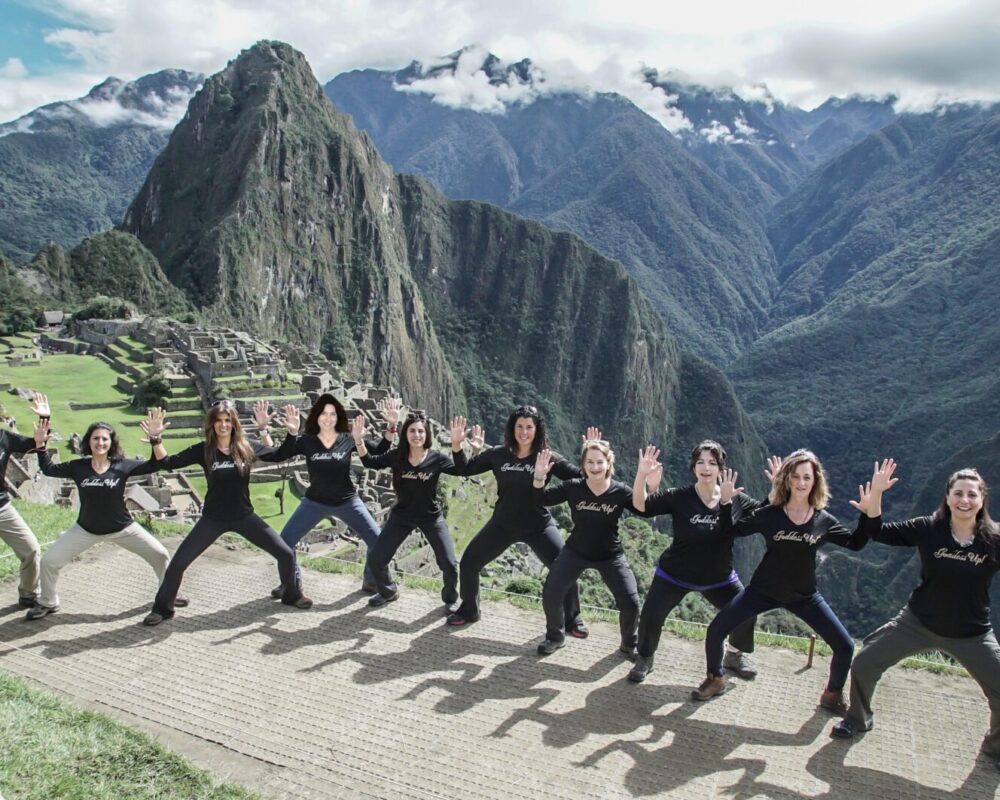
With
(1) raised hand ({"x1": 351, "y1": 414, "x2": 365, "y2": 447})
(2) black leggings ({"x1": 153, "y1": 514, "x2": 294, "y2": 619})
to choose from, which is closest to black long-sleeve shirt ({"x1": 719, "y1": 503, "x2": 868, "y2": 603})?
(1) raised hand ({"x1": 351, "y1": 414, "x2": 365, "y2": 447})

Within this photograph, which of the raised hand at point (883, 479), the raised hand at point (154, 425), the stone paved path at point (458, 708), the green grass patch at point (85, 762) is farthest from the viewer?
the raised hand at point (154, 425)

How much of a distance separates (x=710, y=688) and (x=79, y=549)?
661cm

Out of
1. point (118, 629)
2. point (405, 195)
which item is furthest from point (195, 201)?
Result: point (118, 629)

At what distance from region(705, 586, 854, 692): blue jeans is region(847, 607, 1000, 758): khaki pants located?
218mm

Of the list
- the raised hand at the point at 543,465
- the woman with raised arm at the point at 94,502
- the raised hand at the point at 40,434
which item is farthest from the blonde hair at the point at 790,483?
the raised hand at the point at 40,434

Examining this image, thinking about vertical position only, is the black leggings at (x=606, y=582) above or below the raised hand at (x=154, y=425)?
below

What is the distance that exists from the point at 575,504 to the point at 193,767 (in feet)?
13.3

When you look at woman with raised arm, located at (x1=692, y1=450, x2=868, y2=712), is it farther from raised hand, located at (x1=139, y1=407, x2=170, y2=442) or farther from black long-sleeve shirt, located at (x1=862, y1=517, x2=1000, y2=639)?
raised hand, located at (x1=139, y1=407, x2=170, y2=442)

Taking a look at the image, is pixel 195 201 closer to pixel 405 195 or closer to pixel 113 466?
pixel 405 195

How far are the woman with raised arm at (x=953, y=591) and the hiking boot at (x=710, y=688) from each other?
41.1 inches

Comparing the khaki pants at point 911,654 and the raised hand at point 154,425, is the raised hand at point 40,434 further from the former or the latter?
the khaki pants at point 911,654

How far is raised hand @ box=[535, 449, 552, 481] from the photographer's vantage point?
839 centimetres

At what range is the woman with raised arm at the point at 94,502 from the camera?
28.9 ft

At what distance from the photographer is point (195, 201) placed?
13738 cm
